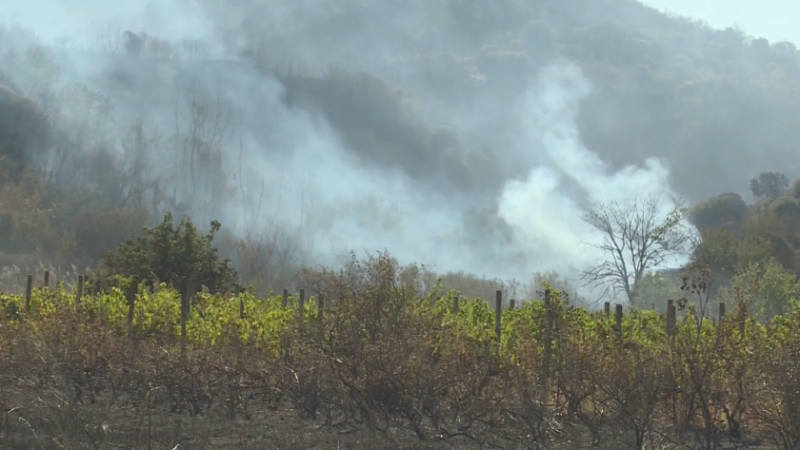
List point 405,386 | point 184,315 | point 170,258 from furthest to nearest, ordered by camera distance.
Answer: point 170,258, point 184,315, point 405,386

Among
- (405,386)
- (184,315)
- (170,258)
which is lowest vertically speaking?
(405,386)

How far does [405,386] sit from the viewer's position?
8656mm

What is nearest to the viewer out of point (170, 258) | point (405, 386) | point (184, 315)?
point (405, 386)

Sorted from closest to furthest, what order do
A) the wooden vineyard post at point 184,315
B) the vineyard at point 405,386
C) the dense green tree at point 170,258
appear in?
the vineyard at point 405,386 → the wooden vineyard post at point 184,315 → the dense green tree at point 170,258

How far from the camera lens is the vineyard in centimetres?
818

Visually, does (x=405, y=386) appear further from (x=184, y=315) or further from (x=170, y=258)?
(x=170, y=258)

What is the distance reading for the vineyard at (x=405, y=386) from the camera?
8.18 metres

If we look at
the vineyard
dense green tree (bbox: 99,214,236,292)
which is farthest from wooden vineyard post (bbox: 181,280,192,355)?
dense green tree (bbox: 99,214,236,292)

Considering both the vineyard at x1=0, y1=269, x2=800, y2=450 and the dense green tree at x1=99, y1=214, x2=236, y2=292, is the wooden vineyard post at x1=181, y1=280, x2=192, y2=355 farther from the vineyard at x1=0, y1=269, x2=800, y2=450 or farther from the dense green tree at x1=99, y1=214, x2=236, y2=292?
the dense green tree at x1=99, y1=214, x2=236, y2=292

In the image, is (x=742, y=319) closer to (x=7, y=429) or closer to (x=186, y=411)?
(x=186, y=411)

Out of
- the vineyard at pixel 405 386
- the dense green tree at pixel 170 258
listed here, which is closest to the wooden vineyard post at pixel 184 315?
the vineyard at pixel 405 386

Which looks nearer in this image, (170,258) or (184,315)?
(184,315)

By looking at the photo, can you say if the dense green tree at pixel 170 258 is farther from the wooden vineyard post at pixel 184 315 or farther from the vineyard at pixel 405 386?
the vineyard at pixel 405 386

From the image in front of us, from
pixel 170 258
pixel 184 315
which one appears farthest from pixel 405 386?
pixel 170 258
